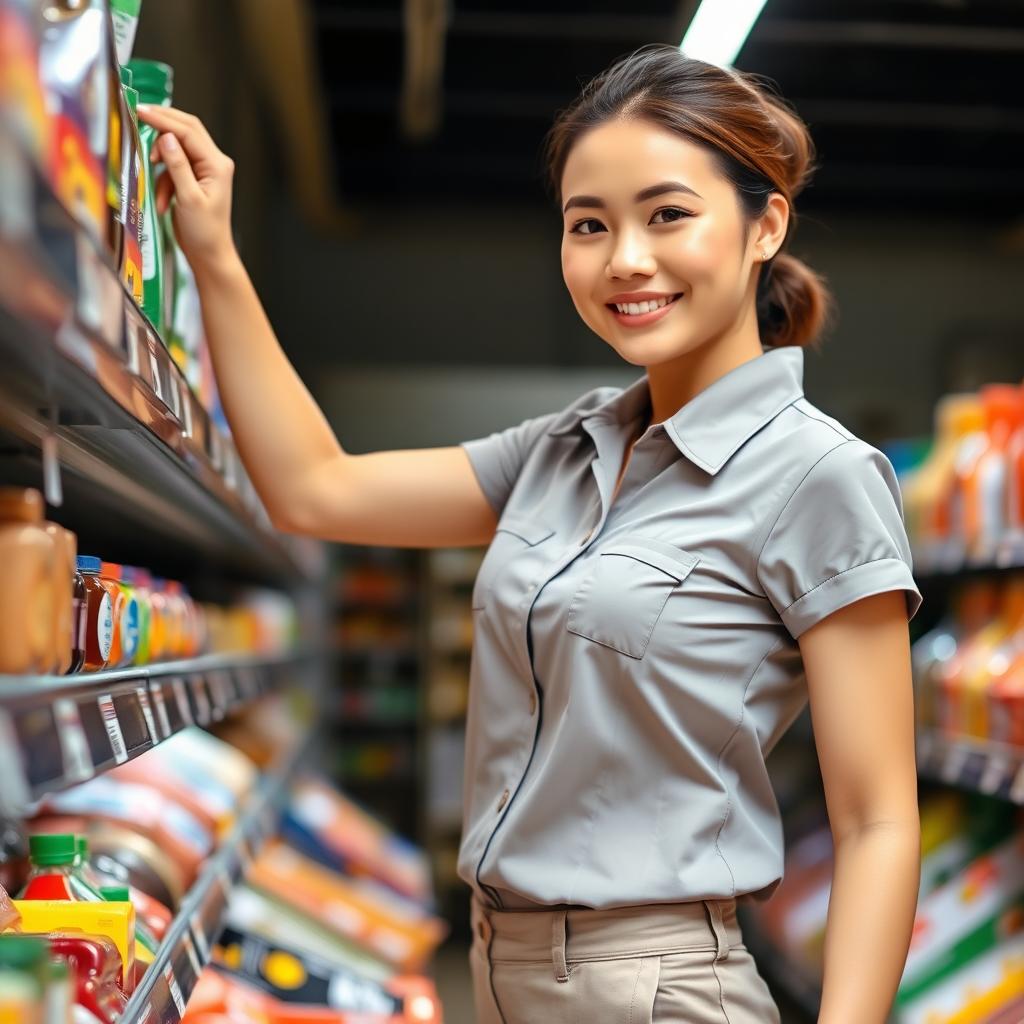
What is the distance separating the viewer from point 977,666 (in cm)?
327

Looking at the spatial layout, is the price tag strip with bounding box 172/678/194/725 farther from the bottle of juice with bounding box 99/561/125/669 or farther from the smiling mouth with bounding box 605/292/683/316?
the smiling mouth with bounding box 605/292/683/316

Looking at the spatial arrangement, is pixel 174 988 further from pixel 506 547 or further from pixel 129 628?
pixel 506 547

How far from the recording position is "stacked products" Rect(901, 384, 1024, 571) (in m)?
3.11

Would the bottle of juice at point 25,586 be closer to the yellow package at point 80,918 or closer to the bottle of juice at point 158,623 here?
the yellow package at point 80,918

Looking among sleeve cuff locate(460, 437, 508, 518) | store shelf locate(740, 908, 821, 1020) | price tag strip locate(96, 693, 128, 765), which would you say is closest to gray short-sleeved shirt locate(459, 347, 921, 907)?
sleeve cuff locate(460, 437, 508, 518)

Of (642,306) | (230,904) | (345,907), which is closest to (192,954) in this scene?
(230,904)

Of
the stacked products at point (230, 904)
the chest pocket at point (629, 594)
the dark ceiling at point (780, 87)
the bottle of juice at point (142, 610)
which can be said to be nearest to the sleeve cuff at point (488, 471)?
the chest pocket at point (629, 594)

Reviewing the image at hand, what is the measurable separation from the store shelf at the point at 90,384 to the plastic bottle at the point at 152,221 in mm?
81

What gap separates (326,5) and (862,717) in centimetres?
517

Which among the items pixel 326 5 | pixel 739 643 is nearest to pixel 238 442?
pixel 739 643

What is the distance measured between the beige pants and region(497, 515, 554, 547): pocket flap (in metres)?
0.44

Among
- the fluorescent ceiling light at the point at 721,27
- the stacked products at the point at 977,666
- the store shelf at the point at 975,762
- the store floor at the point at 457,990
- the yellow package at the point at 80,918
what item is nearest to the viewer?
the yellow package at the point at 80,918

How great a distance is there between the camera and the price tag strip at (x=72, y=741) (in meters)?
1.03

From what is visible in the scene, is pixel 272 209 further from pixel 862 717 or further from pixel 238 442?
pixel 862 717
